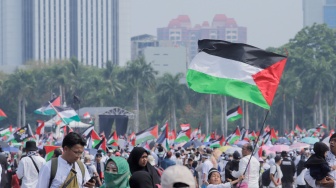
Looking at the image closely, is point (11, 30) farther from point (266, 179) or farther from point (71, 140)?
point (71, 140)

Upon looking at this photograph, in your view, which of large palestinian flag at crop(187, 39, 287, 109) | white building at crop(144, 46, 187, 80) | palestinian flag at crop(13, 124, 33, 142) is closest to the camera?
large palestinian flag at crop(187, 39, 287, 109)

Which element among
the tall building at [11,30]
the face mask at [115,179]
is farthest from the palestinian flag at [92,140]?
the tall building at [11,30]

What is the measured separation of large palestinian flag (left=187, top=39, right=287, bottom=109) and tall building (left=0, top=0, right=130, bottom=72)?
17377 centimetres

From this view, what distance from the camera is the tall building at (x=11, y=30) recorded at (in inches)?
7372

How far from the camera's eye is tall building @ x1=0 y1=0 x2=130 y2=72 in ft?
617

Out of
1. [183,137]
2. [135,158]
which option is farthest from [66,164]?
[183,137]

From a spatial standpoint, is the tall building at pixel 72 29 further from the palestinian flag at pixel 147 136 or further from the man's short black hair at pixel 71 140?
the man's short black hair at pixel 71 140

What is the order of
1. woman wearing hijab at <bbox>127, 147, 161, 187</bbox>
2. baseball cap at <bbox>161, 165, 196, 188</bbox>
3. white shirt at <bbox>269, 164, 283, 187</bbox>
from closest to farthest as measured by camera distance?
baseball cap at <bbox>161, 165, 196, 188</bbox> → woman wearing hijab at <bbox>127, 147, 161, 187</bbox> → white shirt at <bbox>269, 164, 283, 187</bbox>

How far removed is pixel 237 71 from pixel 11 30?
17699cm

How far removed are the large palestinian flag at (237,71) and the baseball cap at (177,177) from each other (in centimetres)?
567

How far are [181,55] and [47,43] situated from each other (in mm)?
23041

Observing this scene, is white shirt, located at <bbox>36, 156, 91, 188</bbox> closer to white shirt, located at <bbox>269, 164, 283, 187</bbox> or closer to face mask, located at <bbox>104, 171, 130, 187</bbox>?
face mask, located at <bbox>104, 171, 130, 187</bbox>

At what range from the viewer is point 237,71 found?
520 inches

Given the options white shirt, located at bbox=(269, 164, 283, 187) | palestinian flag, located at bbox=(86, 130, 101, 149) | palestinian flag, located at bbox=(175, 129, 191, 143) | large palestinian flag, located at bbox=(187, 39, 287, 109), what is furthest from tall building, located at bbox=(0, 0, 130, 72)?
large palestinian flag, located at bbox=(187, 39, 287, 109)
